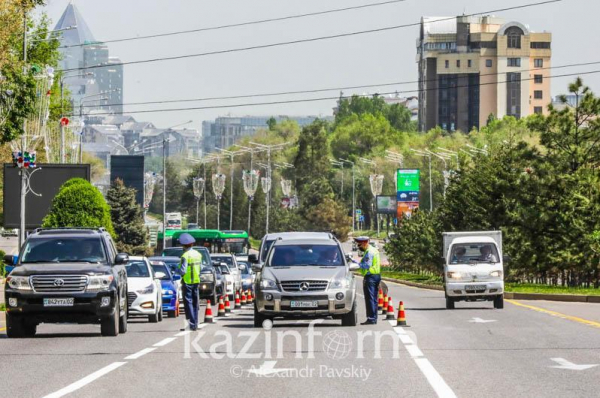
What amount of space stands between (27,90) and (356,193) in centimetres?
15913

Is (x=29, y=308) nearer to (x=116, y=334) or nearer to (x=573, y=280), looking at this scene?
A: (x=116, y=334)

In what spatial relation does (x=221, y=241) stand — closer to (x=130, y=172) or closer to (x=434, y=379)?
(x=130, y=172)

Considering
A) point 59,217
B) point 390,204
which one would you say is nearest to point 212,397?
point 59,217

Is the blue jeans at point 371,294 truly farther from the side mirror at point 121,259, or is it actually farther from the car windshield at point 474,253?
the car windshield at point 474,253

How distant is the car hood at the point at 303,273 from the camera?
27.4m

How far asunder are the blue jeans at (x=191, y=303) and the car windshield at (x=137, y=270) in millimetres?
5906

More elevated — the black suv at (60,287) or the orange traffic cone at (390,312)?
the black suv at (60,287)

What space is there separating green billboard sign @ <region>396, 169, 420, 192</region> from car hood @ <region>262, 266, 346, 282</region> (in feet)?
279

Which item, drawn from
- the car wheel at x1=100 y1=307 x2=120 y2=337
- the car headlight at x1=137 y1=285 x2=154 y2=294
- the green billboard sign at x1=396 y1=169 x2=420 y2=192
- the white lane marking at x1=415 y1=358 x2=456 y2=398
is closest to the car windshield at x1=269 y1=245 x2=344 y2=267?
the car wheel at x1=100 y1=307 x2=120 y2=337

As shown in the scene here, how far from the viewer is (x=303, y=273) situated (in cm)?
2756

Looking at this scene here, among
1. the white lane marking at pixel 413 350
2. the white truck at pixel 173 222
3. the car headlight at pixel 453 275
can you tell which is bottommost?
the white lane marking at pixel 413 350

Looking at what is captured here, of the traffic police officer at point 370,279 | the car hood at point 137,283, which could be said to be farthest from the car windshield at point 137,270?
the traffic police officer at point 370,279

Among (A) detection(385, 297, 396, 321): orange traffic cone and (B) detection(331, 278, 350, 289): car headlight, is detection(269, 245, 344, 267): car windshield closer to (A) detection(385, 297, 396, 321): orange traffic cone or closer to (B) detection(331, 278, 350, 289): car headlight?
(B) detection(331, 278, 350, 289): car headlight

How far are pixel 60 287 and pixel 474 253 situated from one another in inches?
744
